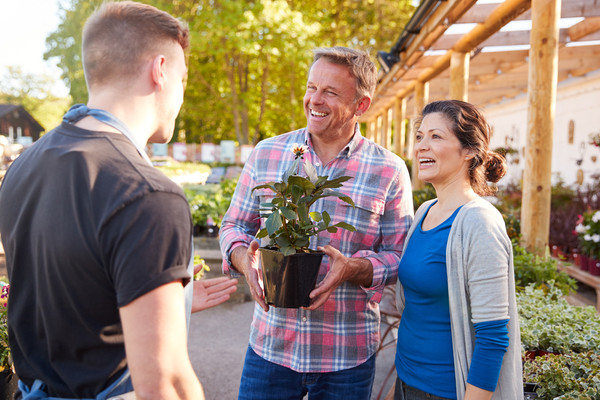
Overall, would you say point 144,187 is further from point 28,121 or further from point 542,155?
point 28,121

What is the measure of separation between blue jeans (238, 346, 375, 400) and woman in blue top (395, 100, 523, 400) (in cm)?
18

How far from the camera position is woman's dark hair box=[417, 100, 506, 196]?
1949 millimetres

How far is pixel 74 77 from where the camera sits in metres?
28.8

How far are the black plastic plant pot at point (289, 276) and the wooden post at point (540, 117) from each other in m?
3.15

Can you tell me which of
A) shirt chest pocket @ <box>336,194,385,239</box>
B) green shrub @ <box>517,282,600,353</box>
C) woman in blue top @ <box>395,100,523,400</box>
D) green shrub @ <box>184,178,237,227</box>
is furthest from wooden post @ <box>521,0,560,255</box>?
green shrub @ <box>184,178,237,227</box>

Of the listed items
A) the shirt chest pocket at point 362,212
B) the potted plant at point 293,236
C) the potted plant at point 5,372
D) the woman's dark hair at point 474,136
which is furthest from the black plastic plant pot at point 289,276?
the potted plant at point 5,372

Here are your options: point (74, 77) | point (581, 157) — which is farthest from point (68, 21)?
point (581, 157)

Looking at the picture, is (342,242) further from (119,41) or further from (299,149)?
(119,41)

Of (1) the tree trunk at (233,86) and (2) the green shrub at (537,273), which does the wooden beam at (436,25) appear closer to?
(2) the green shrub at (537,273)

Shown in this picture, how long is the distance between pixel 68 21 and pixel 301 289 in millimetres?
32743

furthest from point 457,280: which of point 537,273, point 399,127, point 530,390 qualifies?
point 399,127

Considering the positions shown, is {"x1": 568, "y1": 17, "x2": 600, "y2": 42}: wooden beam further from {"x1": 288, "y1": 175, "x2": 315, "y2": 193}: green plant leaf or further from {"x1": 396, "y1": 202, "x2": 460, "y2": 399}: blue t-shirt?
{"x1": 288, "y1": 175, "x2": 315, "y2": 193}: green plant leaf

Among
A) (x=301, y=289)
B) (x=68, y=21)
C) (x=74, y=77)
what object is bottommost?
(x=301, y=289)

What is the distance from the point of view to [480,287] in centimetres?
168
